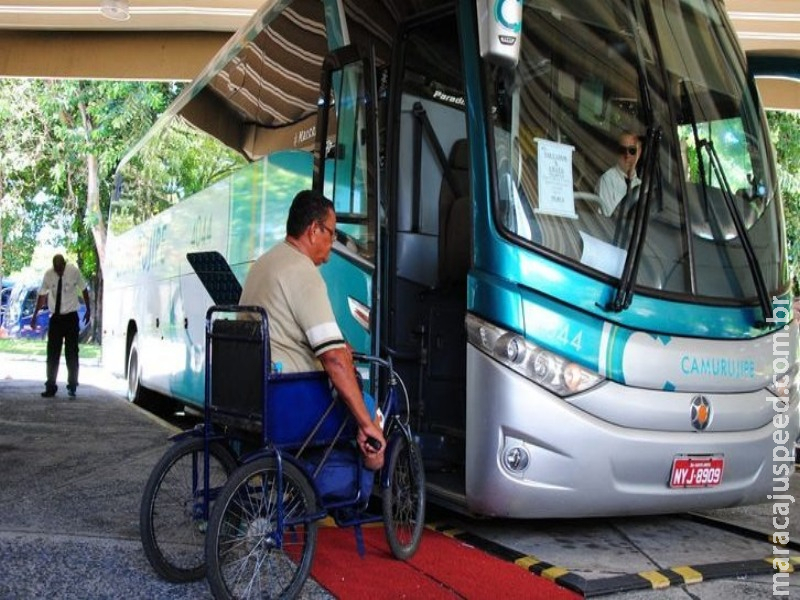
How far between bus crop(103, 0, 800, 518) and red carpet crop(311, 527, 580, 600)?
270mm

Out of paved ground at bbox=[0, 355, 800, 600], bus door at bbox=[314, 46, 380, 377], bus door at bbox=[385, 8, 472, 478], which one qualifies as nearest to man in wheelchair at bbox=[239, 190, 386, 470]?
paved ground at bbox=[0, 355, 800, 600]

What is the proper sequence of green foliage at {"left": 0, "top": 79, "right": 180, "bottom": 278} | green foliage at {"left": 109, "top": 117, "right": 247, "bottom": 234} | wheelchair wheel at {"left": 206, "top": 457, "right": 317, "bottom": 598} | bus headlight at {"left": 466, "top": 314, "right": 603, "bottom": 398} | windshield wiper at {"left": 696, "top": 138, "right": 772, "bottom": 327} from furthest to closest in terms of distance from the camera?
green foliage at {"left": 0, "top": 79, "right": 180, "bottom": 278} → green foliage at {"left": 109, "top": 117, "right": 247, "bottom": 234} → windshield wiper at {"left": 696, "top": 138, "right": 772, "bottom": 327} → bus headlight at {"left": 466, "top": 314, "right": 603, "bottom": 398} → wheelchair wheel at {"left": 206, "top": 457, "right": 317, "bottom": 598}

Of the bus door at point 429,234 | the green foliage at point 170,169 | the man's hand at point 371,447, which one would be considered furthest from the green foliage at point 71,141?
the man's hand at point 371,447

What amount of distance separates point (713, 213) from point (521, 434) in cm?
173

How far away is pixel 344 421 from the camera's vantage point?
4.18 m

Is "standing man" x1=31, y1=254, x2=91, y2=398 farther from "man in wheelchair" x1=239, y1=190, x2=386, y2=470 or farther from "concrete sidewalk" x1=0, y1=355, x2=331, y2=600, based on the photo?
"man in wheelchair" x1=239, y1=190, x2=386, y2=470

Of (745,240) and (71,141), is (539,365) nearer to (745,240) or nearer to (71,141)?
(745,240)

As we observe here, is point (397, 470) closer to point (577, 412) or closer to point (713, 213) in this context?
point (577, 412)

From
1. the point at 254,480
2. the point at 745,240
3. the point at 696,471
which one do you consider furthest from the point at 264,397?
the point at 745,240

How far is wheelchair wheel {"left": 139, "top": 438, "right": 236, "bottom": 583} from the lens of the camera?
4156 mm

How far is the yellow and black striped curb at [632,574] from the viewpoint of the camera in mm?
4289

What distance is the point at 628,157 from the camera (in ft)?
16.5

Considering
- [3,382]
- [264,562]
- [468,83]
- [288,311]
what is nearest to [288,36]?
[468,83]

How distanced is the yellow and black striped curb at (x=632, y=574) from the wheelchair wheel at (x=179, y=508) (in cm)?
154
